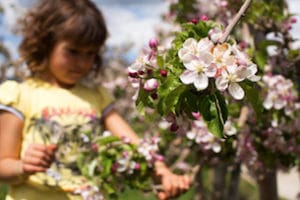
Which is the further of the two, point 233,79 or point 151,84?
point 151,84

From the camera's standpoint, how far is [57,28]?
284 cm

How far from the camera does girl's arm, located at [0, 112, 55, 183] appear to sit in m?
2.24

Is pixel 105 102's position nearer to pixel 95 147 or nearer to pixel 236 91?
pixel 95 147

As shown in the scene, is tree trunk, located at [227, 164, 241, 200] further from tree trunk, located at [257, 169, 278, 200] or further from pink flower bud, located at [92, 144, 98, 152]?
pink flower bud, located at [92, 144, 98, 152]

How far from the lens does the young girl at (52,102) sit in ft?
7.79

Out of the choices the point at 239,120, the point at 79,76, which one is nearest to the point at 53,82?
the point at 79,76

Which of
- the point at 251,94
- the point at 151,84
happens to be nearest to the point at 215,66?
A: the point at 251,94

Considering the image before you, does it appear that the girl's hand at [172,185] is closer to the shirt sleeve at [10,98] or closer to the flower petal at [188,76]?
the shirt sleeve at [10,98]

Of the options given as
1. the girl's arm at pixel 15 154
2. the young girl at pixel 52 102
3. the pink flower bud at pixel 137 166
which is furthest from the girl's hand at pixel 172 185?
the girl's arm at pixel 15 154

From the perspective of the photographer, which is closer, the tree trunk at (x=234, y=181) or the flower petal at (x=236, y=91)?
the flower petal at (x=236, y=91)

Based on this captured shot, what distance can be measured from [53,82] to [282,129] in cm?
125

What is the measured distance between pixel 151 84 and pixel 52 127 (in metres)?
1.22

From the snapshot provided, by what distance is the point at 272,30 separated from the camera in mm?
3035

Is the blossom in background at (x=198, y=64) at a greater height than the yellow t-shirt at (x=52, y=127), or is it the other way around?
the blossom in background at (x=198, y=64)
